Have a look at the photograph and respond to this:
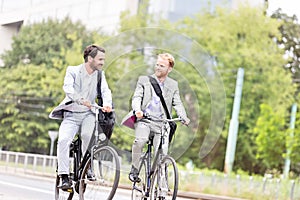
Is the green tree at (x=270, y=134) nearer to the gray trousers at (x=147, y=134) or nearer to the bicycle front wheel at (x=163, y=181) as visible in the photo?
the gray trousers at (x=147, y=134)

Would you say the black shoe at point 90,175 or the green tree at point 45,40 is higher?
the green tree at point 45,40

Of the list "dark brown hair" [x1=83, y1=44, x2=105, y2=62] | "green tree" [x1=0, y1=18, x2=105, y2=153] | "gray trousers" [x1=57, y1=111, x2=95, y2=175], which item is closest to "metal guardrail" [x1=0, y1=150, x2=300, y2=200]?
"green tree" [x1=0, y1=18, x2=105, y2=153]

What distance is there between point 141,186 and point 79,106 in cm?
90

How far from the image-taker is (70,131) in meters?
6.61

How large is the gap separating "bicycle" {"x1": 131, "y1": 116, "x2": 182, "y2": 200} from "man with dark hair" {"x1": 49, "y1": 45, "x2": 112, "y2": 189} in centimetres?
46

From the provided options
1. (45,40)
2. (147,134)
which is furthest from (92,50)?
(45,40)

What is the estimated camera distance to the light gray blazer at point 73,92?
21.3 ft

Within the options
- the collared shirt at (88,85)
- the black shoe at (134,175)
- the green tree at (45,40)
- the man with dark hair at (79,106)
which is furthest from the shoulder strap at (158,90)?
the green tree at (45,40)

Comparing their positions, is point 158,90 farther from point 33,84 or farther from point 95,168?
point 33,84

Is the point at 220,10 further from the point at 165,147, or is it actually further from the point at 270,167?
the point at 165,147

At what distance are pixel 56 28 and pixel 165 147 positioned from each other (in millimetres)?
26590

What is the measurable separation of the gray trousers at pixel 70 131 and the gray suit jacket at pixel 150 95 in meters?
0.39

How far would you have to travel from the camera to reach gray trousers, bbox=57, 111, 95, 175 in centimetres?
661

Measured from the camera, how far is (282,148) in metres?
29.4
